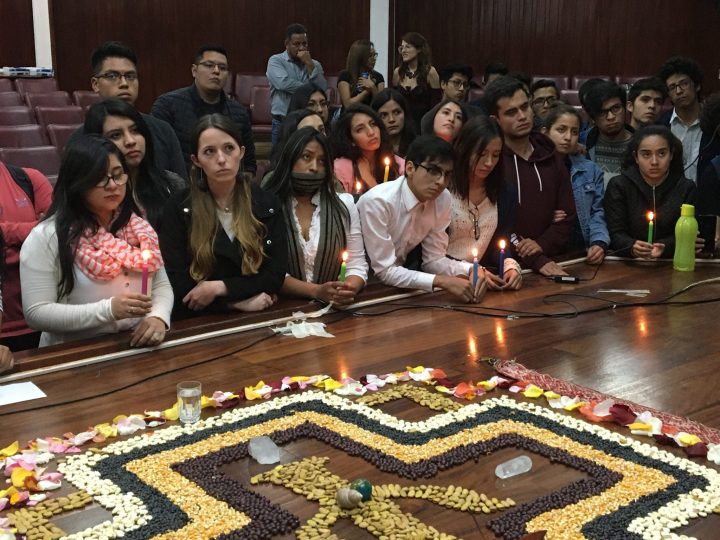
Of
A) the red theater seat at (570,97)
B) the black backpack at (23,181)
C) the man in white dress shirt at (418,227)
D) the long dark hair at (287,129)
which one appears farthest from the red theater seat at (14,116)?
the red theater seat at (570,97)

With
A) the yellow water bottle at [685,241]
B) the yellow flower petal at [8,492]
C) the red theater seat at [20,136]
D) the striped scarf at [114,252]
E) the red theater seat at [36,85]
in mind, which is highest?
the red theater seat at [36,85]

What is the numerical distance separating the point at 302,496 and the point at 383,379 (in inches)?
22.0

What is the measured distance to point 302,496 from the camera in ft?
4.47

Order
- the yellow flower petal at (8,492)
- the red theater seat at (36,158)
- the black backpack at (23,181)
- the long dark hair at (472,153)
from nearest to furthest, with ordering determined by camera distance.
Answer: the yellow flower petal at (8,492) < the black backpack at (23,181) < the long dark hair at (472,153) < the red theater seat at (36,158)

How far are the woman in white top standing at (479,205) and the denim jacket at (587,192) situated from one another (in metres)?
0.51

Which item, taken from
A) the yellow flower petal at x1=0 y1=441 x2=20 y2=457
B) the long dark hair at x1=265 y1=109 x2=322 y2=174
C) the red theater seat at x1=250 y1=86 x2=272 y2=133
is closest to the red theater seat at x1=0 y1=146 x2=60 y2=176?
the long dark hair at x1=265 y1=109 x2=322 y2=174

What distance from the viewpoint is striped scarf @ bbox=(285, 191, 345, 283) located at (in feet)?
8.71

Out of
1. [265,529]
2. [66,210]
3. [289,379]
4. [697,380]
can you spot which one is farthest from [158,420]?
[697,380]

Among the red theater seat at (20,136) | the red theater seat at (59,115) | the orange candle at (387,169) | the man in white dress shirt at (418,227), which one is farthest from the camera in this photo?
the red theater seat at (59,115)

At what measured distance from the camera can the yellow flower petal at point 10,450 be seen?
4.86ft

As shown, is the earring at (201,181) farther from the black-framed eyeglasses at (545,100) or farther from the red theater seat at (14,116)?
the red theater seat at (14,116)

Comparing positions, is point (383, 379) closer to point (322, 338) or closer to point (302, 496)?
point (322, 338)

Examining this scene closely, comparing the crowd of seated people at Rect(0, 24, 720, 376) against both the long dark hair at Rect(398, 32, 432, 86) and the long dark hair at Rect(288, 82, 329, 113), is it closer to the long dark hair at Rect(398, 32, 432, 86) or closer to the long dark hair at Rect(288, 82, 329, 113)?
the long dark hair at Rect(288, 82, 329, 113)

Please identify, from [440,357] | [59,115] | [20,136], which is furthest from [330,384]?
[59,115]
